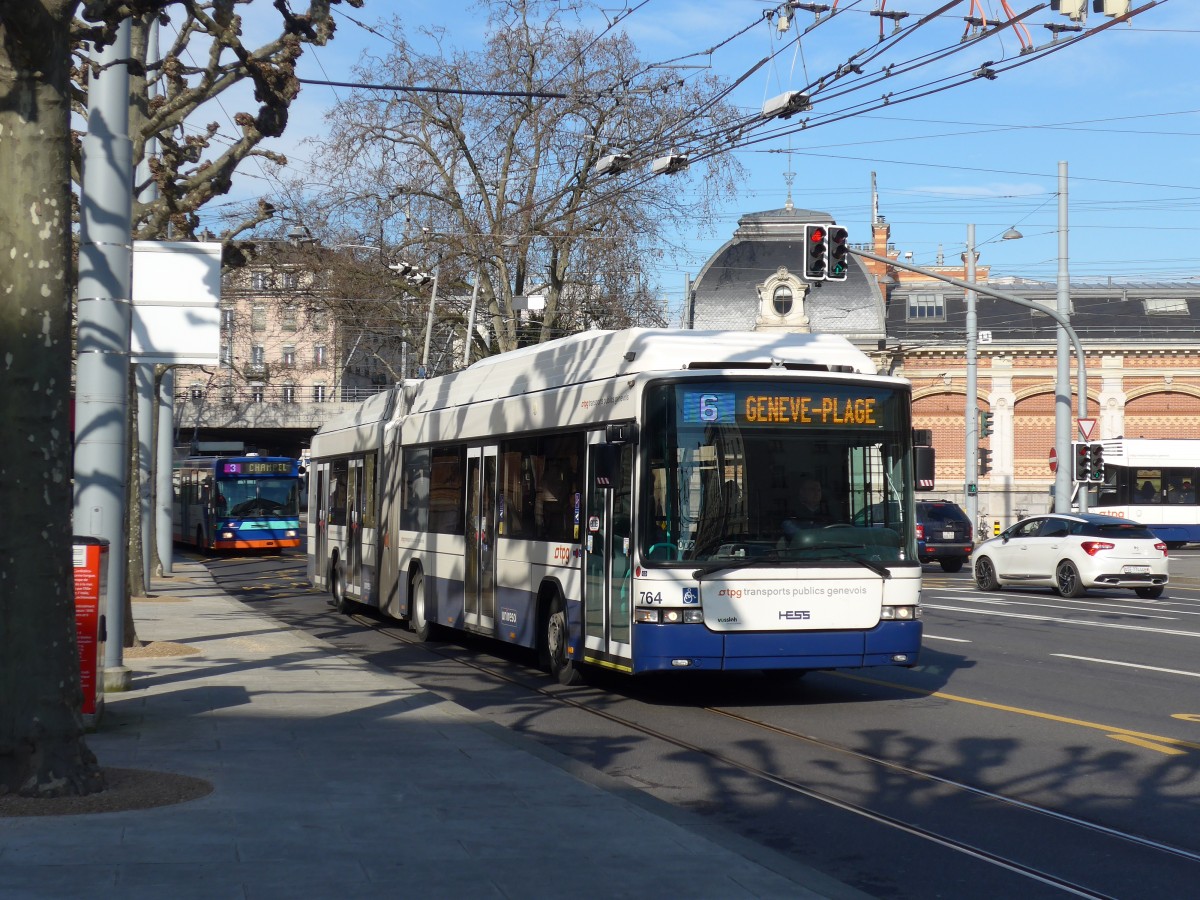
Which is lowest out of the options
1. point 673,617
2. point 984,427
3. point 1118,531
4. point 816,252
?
point 673,617

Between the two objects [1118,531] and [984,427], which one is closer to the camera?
[1118,531]

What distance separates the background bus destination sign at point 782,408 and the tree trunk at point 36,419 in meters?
5.44

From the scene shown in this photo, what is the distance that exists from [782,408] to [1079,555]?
17194 mm

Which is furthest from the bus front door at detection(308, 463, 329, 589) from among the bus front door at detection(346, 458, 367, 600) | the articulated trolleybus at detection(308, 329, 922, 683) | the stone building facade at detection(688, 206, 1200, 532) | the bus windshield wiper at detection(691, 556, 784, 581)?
the stone building facade at detection(688, 206, 1200, 532)

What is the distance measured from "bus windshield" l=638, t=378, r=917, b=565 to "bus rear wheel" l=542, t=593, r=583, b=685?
223cm

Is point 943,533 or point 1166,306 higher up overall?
point 1166,306

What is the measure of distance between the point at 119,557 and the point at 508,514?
409 cm

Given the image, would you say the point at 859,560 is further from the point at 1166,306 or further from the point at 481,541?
the point at 1166,306

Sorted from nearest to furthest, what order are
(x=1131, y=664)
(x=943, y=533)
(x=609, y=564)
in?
(x=609, y=564) < (x=1131, y=664) < (x=943, y=533)

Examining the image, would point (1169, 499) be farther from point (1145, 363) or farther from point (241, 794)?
point (241, 794)

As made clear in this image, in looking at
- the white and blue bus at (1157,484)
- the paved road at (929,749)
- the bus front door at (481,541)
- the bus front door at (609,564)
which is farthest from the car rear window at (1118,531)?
the white and blue bus at (1157,484)

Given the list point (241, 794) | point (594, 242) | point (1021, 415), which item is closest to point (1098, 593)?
point (594, 242)

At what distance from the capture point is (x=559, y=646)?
14.0 m

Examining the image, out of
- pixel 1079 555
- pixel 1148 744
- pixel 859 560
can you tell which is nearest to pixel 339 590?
pixel 859 560
